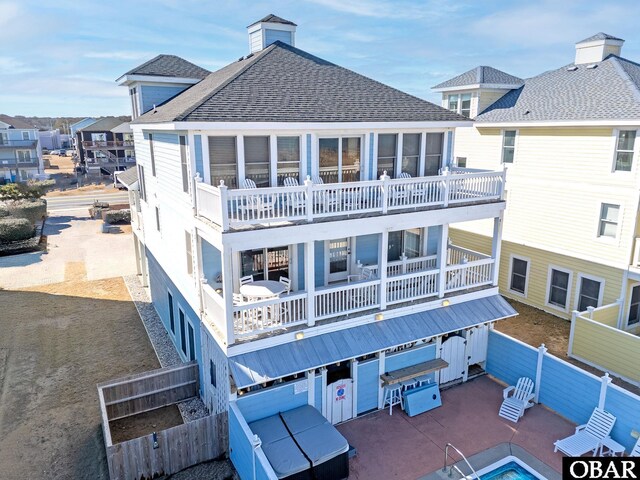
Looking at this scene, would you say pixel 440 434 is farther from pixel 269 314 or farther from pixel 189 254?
pixel 189 254

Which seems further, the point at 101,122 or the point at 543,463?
the point at 101,122

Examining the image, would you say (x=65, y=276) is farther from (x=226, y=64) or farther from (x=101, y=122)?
(x=101, y=122)

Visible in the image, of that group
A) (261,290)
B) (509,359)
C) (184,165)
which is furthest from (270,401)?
(509,359)

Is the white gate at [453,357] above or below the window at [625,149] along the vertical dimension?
below

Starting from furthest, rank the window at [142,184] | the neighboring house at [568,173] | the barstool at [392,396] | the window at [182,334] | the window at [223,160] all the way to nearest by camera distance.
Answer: the window at [142,184] < the neighboring house at [568,173] < the window at [182,334] < the barstool at [392,396] < the window at [223,160]

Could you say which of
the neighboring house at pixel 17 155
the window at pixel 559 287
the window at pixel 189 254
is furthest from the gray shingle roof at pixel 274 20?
the neighboring house at pixel 17 155

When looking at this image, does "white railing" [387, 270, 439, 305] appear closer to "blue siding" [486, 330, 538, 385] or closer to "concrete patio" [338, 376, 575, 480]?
"blue siding" [486, 330, 538, 385]

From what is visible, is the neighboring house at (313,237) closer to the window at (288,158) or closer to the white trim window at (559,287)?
the window at (288,158)

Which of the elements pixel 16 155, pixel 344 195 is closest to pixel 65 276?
pixel 344 195

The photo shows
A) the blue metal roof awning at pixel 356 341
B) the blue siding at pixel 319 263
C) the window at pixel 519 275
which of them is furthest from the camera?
the window at pixel 519 275
